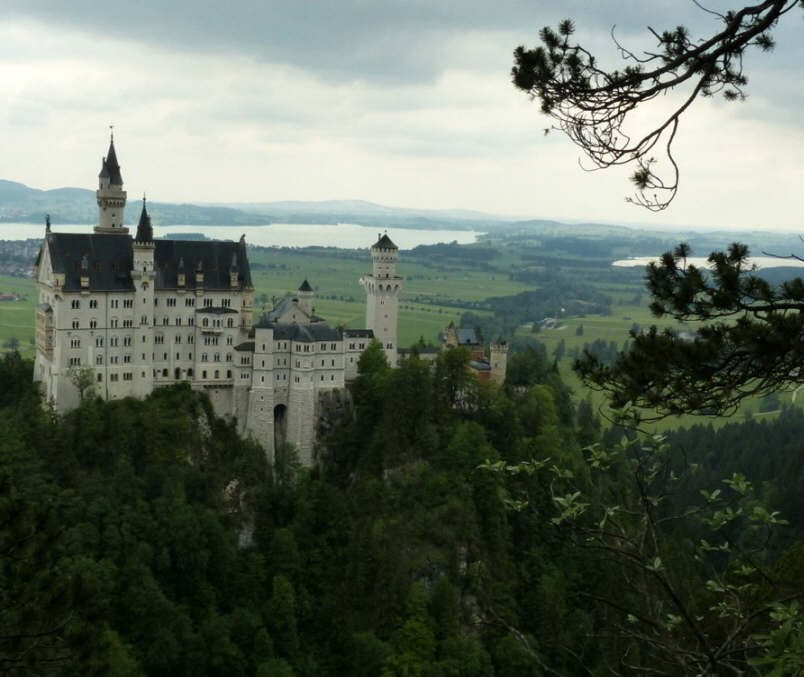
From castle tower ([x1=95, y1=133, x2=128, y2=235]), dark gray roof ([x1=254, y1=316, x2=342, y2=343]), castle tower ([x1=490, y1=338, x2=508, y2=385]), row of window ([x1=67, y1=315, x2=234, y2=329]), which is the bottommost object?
castle tower ([x1=490, y1=338, x2=508, y2=385])

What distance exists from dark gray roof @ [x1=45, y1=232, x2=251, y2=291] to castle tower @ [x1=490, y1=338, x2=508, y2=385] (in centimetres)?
1982

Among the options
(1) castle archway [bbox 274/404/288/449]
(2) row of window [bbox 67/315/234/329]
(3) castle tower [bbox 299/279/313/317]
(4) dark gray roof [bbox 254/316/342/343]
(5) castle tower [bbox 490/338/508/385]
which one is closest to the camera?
(2) row of window [bbox 67/315/234/329]

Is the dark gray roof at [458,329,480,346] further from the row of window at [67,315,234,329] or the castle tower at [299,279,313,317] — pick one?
the row of window at [67,315,234,329]

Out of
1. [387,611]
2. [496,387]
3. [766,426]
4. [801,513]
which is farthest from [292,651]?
[766,426]

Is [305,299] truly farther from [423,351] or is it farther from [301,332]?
[423,351]

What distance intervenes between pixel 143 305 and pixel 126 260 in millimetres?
3074

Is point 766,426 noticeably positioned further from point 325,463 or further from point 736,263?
point 736,263

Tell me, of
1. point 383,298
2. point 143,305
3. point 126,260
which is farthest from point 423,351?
point 126,260

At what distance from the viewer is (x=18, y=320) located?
167625 millimetres

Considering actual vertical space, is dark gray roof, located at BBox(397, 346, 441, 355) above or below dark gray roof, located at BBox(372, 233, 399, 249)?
below

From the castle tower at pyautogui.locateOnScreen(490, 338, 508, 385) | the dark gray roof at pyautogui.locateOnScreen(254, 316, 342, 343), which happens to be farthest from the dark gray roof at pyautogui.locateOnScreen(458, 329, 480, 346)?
the dark gray roof at pyautogui.locateOnScreen(254, 316, 342, 343)

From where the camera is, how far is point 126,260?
221ft

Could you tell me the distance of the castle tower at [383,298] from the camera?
75312 mm

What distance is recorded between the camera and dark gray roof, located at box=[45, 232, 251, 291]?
216 ft
